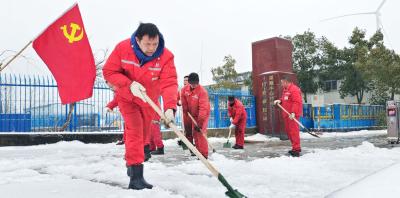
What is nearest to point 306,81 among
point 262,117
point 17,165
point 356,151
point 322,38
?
point 322,38

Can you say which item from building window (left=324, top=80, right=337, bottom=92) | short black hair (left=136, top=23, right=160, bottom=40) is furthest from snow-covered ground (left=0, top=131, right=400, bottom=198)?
building window (left=324, top=80, right=337, bottom=92)

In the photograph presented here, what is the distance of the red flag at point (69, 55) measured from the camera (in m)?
7.11

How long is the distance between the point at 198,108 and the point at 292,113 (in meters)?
1.92

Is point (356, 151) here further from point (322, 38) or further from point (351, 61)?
point (322, 38)

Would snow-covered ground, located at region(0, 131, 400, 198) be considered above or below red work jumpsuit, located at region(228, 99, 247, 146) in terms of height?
below

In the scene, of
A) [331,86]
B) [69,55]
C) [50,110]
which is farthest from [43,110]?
[331,86]

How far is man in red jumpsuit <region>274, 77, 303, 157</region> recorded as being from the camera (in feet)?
24.2

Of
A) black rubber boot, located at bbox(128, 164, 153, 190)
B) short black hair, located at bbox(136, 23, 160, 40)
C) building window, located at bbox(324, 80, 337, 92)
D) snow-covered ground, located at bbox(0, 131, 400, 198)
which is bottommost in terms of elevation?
snow-covered ground, located at bbox(0, 131, 400, 198)

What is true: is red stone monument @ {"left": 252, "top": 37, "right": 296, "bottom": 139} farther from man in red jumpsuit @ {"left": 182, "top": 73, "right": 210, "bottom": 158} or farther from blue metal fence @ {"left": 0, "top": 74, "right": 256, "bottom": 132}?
man in red jumpsuit @ {"left": 182, "top": 73, "right": 210, "bottom": 158}

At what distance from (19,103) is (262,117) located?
8875mm

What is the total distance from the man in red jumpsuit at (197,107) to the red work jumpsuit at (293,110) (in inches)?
68.7

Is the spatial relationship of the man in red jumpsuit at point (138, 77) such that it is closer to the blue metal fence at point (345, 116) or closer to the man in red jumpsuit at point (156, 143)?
the man in red jumpsuit at point (156, 143)

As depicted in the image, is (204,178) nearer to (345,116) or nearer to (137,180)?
(137,180)

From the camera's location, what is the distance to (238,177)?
4395mm
